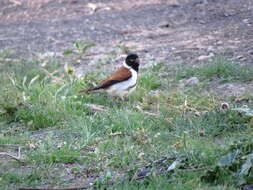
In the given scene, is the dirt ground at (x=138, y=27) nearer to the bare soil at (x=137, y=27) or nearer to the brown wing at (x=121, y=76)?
the bare soil at (x=137, y=27)

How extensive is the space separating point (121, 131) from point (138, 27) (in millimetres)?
5113

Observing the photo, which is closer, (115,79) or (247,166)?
(247,166)

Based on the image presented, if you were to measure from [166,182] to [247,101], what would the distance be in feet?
8.79

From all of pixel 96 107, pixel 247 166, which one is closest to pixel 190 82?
pixel 96 107

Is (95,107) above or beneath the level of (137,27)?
above

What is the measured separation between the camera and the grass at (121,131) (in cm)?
548

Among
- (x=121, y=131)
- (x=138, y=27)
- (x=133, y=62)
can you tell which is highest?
(x=133, y=62)

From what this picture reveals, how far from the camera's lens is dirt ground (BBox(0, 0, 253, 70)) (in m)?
10.0

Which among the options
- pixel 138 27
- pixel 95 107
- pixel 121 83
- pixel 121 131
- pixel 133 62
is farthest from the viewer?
pixel 138 27

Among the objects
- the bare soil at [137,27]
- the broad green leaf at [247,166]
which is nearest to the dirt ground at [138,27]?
the bare soil at [137,27]

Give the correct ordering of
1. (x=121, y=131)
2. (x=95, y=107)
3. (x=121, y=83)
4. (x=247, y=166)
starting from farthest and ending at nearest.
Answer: (x=121, y=83) < (x=95, y=107) < (x=121, y=131) < (x=247, y=166)

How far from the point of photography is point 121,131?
6.83 metres

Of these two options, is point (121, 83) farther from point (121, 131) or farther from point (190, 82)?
point (121, 131)

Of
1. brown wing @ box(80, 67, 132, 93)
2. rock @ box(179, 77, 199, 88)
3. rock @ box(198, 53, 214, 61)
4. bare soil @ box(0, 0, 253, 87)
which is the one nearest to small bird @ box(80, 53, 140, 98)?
brown wing @ box(80, 67, 132, 93)
